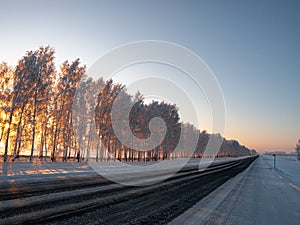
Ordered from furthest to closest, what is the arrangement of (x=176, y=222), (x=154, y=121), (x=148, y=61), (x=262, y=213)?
(x=154, y=121)
(x=148, y=61)
(x=262, y=213)
(x=176, y=222)

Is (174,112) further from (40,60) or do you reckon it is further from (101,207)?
(101,207)

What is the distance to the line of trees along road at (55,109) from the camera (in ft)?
81.1

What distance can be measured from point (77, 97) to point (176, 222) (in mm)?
32206

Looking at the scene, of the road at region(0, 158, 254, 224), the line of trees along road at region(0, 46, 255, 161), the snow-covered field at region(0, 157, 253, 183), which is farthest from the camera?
the line of trees along road at region(0, 46, 255, 161)

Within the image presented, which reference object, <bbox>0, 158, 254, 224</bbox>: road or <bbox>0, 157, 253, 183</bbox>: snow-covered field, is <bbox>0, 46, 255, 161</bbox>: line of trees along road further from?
<bbox>0, 158, 254, 224</bbox>: road

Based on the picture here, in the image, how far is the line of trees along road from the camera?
24719 millimetres

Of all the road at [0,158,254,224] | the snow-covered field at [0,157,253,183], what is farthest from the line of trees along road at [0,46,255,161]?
the road at [0,158,254,224]

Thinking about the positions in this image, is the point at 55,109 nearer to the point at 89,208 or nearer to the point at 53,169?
the point at 53,169

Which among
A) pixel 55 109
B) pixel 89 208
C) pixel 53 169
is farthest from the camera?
pixel 55 109

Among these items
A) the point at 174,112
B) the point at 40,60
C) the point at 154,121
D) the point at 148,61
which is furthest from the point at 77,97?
the point at 174,112

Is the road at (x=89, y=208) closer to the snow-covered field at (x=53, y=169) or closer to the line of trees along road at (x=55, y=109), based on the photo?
the snow-covered field at (x=53, y=169)

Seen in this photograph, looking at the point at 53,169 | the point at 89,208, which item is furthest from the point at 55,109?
the point at 89,208

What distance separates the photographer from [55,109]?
3219cm

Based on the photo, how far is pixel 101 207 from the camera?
609cm
